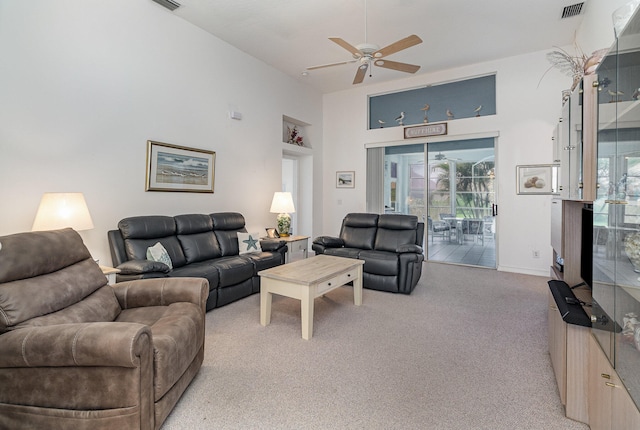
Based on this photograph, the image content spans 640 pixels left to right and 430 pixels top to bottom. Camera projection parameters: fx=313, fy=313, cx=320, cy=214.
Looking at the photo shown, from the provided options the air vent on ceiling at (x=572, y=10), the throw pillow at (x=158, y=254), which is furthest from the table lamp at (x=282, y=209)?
the air vent on ceiling at (x=572, y=10)

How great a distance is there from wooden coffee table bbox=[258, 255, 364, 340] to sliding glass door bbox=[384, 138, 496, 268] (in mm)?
3167

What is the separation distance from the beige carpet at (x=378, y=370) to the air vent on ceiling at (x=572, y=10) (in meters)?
3.66

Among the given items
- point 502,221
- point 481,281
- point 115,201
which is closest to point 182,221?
point 115,201

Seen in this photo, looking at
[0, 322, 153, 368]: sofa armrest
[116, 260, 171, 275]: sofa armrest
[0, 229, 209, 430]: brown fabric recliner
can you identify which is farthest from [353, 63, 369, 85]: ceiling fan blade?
[0, 322, 153, 368]: sofa armrest

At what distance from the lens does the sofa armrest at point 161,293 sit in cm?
225

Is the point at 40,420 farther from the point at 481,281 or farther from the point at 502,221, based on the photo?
the point at 502,221

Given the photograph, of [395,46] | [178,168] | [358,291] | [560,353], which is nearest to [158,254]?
[178,168]

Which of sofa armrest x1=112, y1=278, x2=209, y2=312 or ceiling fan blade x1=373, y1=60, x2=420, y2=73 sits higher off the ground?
ceiling fan blade x1=373, y1=60, x2=420, y2=73

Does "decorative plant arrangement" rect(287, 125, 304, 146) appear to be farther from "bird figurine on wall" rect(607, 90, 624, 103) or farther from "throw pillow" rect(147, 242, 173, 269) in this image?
"bird figurine on wall" rect(607, 90, 624, 103)

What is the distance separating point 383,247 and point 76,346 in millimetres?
3821

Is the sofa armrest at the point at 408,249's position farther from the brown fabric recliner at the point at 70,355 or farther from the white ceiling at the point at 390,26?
the white ceiling at the point at 390,26

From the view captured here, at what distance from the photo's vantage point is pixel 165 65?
3.99m

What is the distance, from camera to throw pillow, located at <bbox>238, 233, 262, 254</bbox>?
430cm

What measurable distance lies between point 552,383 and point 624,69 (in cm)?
191
